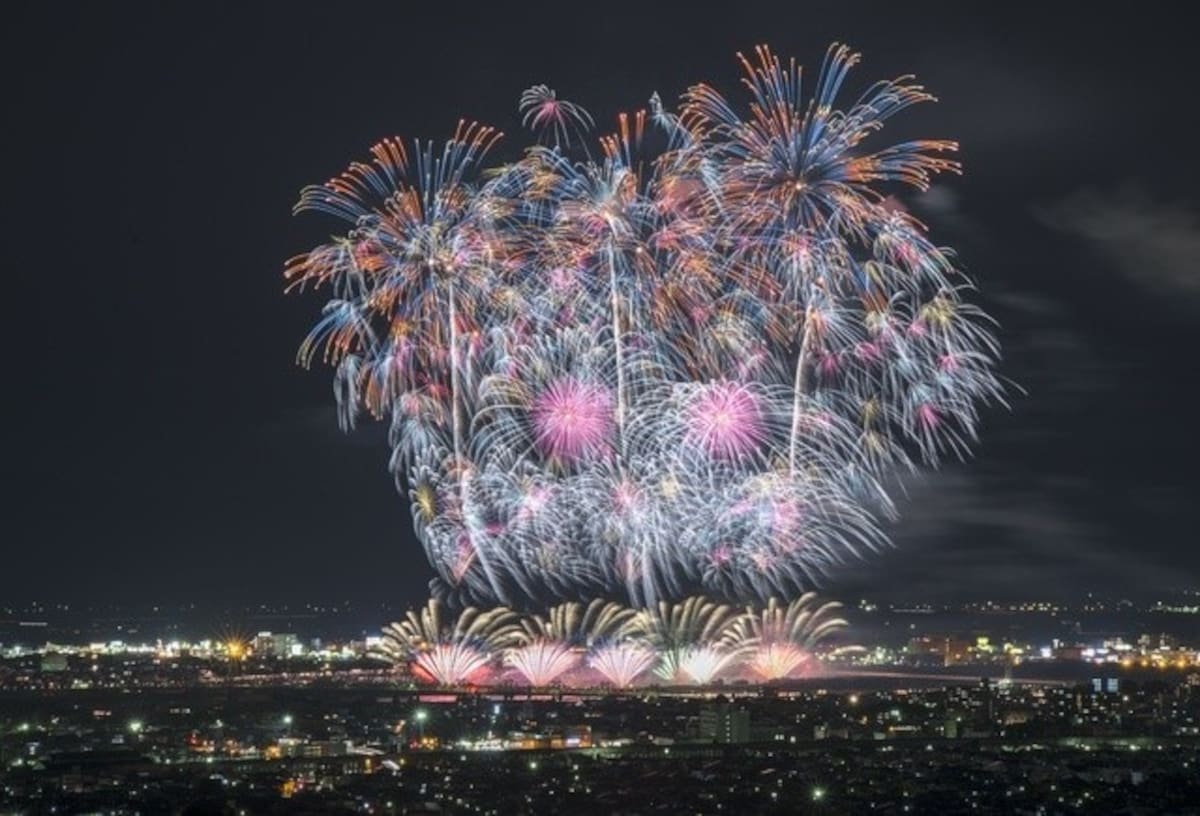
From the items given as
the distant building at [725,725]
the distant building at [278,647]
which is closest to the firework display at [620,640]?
the distant building at [725,725]

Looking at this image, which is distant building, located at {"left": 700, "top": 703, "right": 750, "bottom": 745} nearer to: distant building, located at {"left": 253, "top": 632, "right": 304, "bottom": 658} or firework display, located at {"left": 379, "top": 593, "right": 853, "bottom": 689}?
firework display, located at {"left": 379, "top": 593, "right": 853, "bottom": 689}

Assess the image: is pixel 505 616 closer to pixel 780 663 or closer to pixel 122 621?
pixel 780 663

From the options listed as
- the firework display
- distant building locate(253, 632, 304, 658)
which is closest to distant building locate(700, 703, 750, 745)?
the firework display

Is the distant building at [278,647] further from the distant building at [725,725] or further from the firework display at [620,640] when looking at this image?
the distant building at [725,725]

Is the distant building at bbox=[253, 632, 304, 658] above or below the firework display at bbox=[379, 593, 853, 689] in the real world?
below

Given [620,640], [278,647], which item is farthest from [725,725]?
[278,647]

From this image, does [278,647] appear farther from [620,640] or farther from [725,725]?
[725,725]

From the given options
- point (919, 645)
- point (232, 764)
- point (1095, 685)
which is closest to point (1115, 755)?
point (232, 764)

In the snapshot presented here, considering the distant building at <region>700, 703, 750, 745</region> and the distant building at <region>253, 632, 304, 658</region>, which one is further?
the distant building at <region>253, 632, 304, 658</region>
